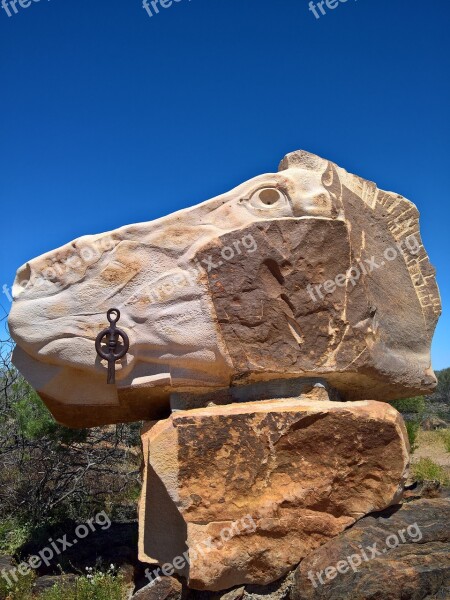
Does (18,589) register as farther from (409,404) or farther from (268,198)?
(409,404)

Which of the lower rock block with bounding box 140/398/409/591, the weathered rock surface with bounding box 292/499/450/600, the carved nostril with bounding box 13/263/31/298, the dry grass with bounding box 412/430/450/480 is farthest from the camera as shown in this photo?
the dry grass with bounding box 412/430/450/480

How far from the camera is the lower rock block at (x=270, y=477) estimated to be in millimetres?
2754

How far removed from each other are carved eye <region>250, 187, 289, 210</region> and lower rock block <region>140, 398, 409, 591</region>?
1.14m

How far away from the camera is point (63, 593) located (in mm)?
3465

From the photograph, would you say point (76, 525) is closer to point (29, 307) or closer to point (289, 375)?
point (29, 307)

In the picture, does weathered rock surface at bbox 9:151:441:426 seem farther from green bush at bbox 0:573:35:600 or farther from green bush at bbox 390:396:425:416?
green bush at bbox 390:396:425:416

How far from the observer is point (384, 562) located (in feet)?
8.54

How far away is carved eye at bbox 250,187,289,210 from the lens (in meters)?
3.26

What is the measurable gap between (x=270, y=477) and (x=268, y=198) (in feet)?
5.08

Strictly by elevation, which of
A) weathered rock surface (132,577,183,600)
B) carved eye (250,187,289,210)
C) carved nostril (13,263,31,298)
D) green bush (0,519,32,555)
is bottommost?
green bush (0,519,32,555)

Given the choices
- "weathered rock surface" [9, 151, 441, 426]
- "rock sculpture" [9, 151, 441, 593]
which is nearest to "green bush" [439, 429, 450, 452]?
"rock sculpture" [9, 151, 441, 593]

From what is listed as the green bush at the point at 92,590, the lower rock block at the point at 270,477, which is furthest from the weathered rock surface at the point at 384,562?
the green bush at the point at 92,590

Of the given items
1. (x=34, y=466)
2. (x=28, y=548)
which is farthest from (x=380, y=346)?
(x=34, y=466)

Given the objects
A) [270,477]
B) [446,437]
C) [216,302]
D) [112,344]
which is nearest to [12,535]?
[112,344]
